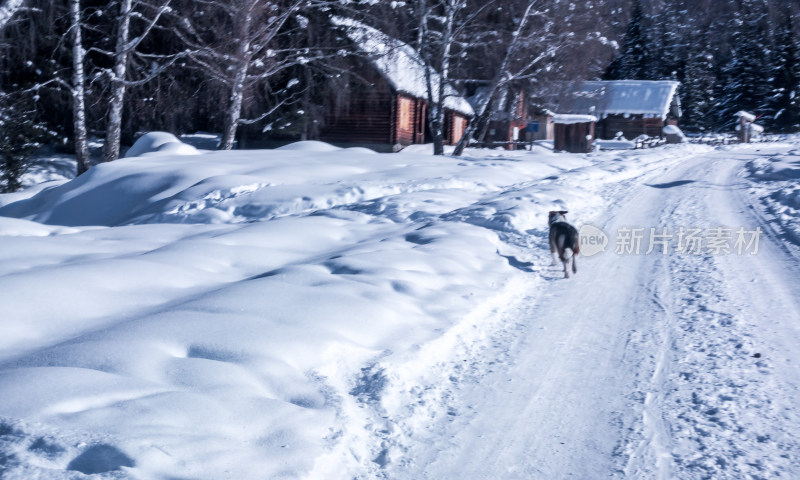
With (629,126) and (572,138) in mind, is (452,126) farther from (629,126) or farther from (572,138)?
(629,126)

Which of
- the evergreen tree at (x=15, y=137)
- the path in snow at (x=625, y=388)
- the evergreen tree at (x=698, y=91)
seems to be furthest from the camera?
the evergreen tree at (x=698, y=91)

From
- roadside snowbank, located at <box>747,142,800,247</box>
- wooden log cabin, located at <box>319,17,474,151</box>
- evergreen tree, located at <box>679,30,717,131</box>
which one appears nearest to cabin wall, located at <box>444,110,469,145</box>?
wooden log cabin, located at <box>319,17,474,151</box>

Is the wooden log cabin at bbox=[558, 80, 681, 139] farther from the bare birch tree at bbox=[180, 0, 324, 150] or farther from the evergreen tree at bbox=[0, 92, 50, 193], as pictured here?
the evergreen tree at bbox=[0, 92, 50, 193]

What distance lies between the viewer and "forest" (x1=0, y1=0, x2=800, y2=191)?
23344mm

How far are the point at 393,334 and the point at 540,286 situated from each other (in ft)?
9.35

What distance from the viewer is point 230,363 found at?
4965 millimetres

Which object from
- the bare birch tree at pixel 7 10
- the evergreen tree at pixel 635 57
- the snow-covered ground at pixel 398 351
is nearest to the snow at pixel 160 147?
the bare birch tree at pixel 7 10

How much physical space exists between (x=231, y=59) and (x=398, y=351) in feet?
64.5

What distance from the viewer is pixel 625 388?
519 centimetres

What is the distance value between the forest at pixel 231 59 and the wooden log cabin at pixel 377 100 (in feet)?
1.85

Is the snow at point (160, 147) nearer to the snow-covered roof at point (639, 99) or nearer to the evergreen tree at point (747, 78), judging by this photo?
the snow-covered roof at point (639, 99)

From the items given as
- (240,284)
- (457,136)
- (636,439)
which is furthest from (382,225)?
(457,136)

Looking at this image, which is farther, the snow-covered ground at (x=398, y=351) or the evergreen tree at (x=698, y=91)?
the evergreen tree at (x=698, y=91)

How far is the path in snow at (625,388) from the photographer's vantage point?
413cm
